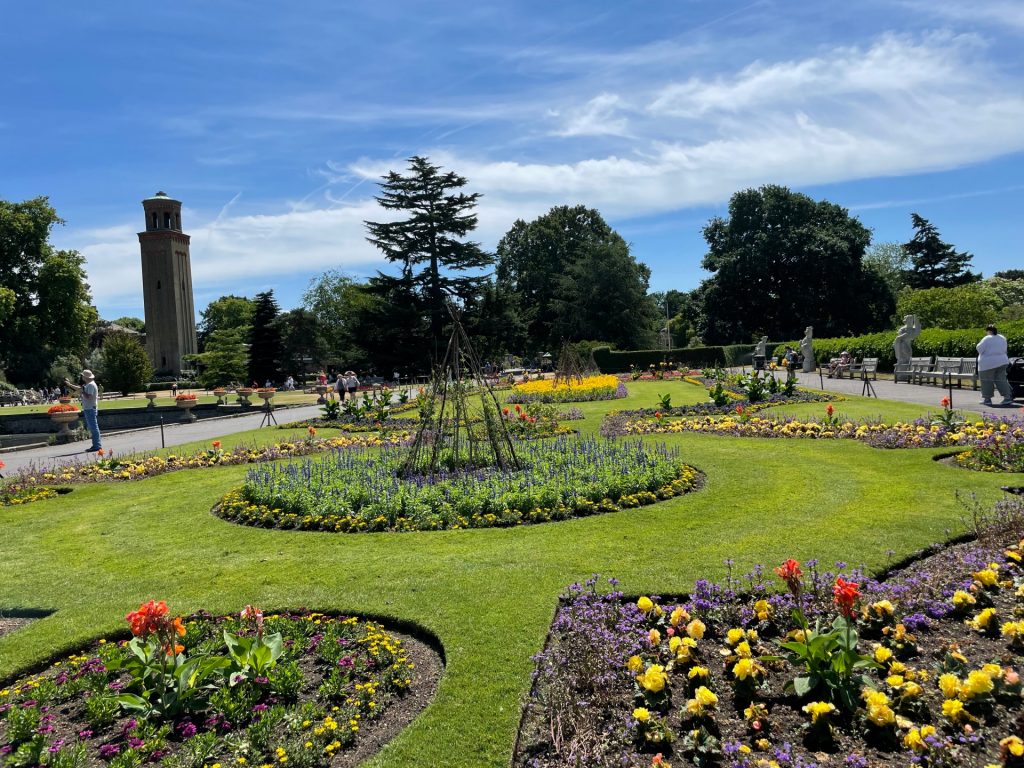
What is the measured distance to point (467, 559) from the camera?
19.1ft

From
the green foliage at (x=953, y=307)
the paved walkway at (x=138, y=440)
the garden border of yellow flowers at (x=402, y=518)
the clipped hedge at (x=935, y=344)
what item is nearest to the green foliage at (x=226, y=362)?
A: the paved walkway at (x=138, y=440)

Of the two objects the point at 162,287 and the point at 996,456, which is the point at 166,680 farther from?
the point at 162,287

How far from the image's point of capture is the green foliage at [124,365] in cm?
4500

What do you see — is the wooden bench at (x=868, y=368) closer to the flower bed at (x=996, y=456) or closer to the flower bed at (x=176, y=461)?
the flower bed at (x=996, y=456)

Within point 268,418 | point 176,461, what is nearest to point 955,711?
point 176,461

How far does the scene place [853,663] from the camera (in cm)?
304

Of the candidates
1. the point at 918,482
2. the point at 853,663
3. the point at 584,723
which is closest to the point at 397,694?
the point at 584,723

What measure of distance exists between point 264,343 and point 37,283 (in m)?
15.1

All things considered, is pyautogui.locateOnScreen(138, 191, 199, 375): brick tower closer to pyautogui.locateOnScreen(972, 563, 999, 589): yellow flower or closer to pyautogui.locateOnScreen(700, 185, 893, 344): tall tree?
pyautogui.locateOnScreen(700, 185, 893, 344): tall tree

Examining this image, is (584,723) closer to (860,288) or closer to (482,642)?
(482,642)

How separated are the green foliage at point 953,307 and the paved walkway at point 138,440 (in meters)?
41.4

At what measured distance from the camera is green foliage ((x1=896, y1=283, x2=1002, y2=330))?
42.7m

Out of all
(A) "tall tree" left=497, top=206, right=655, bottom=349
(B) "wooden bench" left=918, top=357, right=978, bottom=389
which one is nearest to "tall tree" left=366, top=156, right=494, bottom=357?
(A) "tall tree" left=497, top=206, right=655, bottom=349

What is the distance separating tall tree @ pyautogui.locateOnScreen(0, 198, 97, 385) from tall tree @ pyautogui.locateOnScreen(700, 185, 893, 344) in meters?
45.5
